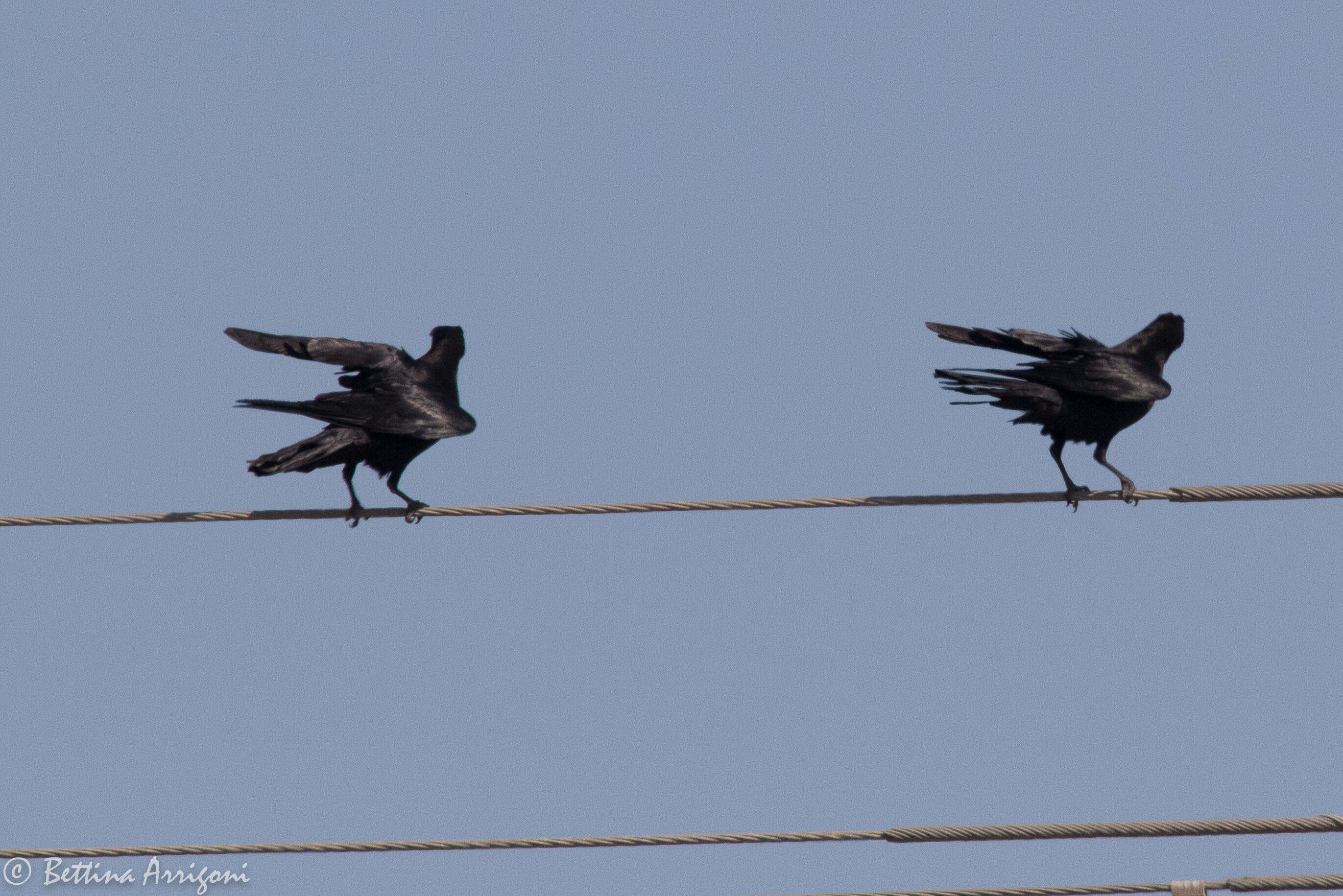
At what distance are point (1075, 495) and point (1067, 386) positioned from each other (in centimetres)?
123

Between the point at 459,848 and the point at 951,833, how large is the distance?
2.19 meters

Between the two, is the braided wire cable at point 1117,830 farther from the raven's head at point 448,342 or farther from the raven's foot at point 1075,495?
the raven's head at point 448,342

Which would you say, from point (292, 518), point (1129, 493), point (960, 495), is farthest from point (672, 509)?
point (1129, 493)

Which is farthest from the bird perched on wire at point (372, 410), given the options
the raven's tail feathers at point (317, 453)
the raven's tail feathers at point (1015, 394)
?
the raven's tail feathers at point (1015, 394)

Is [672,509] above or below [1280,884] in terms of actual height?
above

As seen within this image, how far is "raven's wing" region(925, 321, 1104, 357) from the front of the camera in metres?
12.8

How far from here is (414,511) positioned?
11.0m

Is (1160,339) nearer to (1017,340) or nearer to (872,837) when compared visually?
(1017,340)

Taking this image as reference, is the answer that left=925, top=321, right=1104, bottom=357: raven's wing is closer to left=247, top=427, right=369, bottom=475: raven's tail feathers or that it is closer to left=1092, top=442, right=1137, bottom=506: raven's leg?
left=1092, top=442, right=1137, bottom=506: raven's leg

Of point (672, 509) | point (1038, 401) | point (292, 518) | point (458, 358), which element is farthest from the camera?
point (458, 358)

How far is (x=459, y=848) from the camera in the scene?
8953mm

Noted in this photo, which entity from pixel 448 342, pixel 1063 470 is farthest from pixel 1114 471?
pixel 448 342

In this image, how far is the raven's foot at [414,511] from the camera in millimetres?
10984

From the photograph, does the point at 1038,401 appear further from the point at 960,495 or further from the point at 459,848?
the point at 459,848
